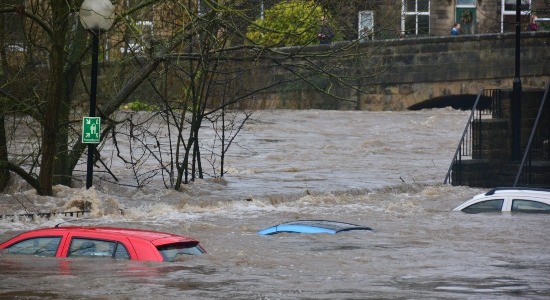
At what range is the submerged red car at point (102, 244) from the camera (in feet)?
42.3

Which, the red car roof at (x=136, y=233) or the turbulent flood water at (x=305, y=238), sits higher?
the red car roof at (x=136, y=233)

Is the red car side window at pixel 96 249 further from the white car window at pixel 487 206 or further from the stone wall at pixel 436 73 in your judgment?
the stone wall at pixel 436 73

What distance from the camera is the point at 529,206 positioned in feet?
60.2

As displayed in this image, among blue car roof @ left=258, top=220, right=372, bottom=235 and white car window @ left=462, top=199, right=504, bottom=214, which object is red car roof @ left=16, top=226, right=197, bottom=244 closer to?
blue car roof @ left=258, top=220, right=372, bottom=235

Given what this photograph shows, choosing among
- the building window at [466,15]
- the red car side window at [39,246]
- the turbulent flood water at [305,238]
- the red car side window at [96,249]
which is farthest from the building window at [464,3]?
the red car side window at [96,249]

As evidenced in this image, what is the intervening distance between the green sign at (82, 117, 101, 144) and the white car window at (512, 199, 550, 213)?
6.45m

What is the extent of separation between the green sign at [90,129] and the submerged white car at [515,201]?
5.95 m

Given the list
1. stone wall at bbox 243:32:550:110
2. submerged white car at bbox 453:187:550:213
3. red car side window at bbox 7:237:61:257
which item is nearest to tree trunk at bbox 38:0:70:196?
submerged white car at bbox 453:187:550:213

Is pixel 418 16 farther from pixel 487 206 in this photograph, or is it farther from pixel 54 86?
pixel 487 206

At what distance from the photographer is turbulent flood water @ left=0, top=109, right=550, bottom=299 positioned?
12648mm

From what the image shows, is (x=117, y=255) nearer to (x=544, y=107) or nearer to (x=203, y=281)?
(x=203, y=281)

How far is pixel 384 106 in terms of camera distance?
51031mm

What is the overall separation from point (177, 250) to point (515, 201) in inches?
272

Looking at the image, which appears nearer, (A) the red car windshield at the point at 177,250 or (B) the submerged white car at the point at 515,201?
(A) the red car windshield at the point at 177,250
